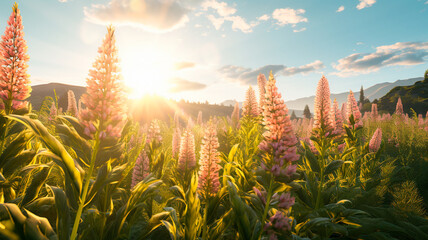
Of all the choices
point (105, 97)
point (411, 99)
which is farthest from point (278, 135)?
point (411, 99)

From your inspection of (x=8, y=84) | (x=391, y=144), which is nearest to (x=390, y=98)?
(x=391, y=144)

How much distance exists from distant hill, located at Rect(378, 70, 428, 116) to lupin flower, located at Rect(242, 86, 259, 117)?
25536 millimetres

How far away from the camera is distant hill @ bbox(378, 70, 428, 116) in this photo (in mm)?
21516

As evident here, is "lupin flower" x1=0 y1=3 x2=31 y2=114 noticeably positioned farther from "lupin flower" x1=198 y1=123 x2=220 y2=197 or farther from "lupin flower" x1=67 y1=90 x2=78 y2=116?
"lupin flower" x1=67 y1=90 x2=78 y2=116

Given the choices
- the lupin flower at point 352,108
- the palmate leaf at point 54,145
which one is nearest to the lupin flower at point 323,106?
the lupin flower at point 352,108

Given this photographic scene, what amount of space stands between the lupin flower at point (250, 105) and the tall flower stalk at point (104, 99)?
2.59 meters

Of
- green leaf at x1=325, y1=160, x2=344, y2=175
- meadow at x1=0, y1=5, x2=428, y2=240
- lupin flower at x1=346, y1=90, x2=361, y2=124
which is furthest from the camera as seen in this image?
lupin flower at x1=346, y1=90, x2=361, y2=124

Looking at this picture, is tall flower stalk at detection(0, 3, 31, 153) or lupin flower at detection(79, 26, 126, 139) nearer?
lupin flower at detection(79, 26, 126, 139)

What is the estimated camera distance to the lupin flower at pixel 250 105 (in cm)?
386

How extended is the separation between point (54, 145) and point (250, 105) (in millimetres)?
3196

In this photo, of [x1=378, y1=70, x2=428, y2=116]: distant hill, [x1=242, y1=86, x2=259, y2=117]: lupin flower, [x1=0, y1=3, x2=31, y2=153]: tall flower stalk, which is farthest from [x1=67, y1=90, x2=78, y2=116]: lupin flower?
[x1=378, y1=70, x2=428, y2=116]: distant hill

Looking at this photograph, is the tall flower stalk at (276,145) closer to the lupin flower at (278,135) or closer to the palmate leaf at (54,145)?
the lupin flower at (278,135)

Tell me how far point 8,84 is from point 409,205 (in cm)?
490

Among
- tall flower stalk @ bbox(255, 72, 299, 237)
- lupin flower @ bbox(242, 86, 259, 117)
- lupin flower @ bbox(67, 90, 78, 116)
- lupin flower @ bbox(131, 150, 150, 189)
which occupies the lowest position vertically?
lupin flower @ bbox(131, 150, 150, 189)
